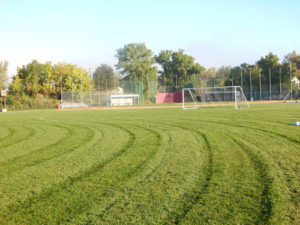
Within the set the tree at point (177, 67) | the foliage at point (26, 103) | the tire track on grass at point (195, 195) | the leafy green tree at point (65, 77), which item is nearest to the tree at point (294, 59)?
the tree at point (177, 67)

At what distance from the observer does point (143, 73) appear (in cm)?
6994

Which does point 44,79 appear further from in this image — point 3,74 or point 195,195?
point 195,195

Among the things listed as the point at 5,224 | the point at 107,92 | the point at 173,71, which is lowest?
the point at 5,224

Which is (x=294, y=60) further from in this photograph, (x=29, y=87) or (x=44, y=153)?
(x=44, y=153)

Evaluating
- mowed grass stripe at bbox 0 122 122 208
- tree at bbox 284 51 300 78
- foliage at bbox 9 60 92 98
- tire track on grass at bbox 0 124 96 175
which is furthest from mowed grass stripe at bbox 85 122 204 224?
tree at bbox 284 51 300 78

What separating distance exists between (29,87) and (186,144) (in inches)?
1911

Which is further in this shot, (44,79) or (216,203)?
(44,79)

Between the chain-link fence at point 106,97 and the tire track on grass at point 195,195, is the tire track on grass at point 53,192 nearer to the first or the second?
the tire track on grass at point 195,195

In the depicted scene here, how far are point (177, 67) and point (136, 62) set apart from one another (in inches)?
462

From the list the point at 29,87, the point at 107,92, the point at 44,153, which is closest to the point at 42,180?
the point at 44,153

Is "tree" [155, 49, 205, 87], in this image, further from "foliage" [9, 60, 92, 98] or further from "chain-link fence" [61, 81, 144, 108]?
"foliage" [9, 60, 92, 98]

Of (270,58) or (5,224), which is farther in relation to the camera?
(270,58)

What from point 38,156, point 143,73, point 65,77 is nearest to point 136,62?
point 143,73

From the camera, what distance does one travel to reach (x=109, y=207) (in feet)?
9.51
